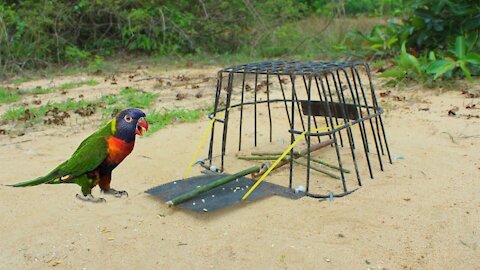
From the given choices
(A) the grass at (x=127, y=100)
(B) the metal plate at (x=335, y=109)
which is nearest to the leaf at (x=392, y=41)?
(A) the grass at (x=127, y=100)

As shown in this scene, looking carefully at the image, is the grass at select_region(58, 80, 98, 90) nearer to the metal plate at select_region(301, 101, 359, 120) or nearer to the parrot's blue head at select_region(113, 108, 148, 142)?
the metal plate at select_region(301, 101, 359, 120)

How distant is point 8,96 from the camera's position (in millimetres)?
7133

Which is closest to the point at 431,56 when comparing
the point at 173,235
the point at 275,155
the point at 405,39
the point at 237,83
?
the point at 405,39

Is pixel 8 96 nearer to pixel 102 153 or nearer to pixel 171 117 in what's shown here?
pixel 171 117

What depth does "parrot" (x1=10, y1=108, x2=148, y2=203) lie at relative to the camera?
1.99 m

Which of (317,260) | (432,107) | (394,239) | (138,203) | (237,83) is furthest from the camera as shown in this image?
(237,83)

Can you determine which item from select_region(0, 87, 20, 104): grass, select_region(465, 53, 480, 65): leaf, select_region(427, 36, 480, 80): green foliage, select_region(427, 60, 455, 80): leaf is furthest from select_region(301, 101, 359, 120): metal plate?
select_region(0, 87, 20, 104): grass

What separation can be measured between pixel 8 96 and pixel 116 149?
5.68 meters

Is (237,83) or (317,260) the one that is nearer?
(317,260)

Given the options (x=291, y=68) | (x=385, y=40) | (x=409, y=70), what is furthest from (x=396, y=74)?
(x=291, y=68)

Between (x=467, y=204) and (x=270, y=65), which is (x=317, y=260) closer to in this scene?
(x=467, y=204)

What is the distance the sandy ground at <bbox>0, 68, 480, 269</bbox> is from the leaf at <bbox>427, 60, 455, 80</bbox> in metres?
2.52

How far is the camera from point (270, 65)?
159 inches

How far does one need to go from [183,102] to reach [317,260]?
417cm
